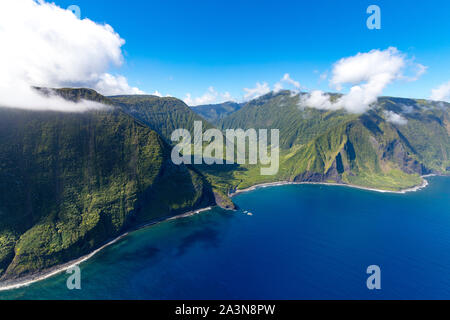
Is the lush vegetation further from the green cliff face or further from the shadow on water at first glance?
the shadow on water

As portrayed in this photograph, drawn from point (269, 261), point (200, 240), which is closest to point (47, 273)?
point (200, 240)

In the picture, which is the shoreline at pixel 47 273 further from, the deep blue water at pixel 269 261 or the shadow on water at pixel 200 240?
the shadow on water at pixel 200 240

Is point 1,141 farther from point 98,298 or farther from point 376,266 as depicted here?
point 376,266

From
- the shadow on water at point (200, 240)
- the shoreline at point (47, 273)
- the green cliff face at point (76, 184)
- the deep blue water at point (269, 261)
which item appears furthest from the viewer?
the shadow on water at point (200, 240)

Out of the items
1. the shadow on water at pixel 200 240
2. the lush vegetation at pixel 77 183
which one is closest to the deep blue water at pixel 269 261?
the shadow on water at pixel 200 240

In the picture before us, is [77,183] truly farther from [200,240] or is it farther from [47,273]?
[200,240]

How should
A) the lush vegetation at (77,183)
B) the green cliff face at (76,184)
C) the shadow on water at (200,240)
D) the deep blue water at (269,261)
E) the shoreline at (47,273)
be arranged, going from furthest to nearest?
the shadow on water at (200,240) → the lush vegetation at (77,183) → the green cliff face at (76,184) → the shoreline at (47,273) → the deep blue water at (269,261)
